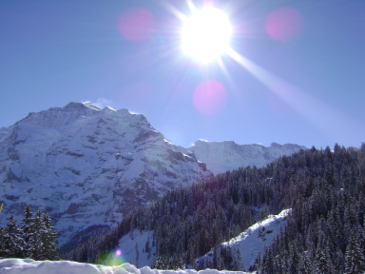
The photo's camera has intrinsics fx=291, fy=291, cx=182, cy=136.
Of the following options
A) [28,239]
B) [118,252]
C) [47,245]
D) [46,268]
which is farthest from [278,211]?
[46,268]

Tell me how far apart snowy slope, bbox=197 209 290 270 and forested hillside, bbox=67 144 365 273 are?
12.5 ft

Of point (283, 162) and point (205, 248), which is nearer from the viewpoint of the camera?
point (205, 248)

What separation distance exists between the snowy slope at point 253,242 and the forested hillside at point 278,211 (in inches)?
150

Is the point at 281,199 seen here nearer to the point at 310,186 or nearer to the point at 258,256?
the point at 310,186

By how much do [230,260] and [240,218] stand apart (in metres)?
48.7

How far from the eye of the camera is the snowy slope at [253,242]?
3856 inches

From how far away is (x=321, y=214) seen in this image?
350ft

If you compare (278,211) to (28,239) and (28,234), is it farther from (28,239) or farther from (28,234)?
(28,234)

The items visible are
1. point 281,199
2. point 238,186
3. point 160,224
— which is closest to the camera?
point 281,199

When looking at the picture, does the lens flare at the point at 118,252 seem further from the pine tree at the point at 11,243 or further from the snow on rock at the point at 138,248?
the pine tree at the point at 11,243

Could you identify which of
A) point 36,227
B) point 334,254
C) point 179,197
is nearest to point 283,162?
point 179,197

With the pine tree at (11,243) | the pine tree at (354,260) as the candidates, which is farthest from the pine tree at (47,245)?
the pine tree at (354,260)

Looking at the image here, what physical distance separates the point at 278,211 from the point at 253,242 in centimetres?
4901

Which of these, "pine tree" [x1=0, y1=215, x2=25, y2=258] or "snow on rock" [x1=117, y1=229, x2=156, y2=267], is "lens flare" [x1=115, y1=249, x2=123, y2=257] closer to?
"snow on rock" [x1=117, y1=229, x2=156, y2=267]
